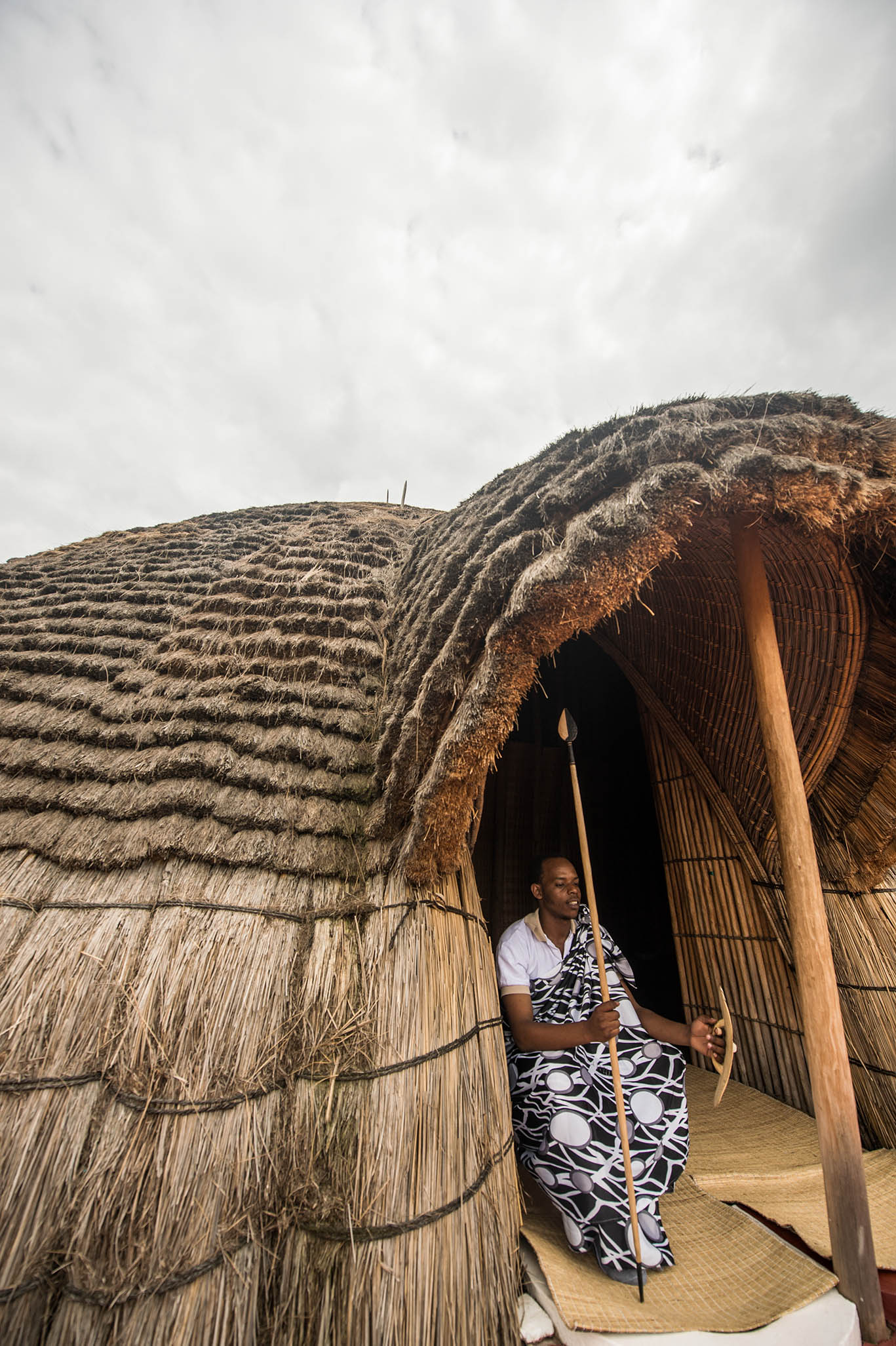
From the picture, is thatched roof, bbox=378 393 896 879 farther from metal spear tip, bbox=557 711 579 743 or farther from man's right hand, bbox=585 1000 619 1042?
man's right hand, bbox=585 1000 619 1042

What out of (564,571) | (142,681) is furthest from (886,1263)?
(142,681)

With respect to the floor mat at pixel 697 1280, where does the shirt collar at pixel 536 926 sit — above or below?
above

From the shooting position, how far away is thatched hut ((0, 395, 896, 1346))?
1.56 metres

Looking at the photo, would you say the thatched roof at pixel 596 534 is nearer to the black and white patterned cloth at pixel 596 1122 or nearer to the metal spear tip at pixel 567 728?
the metal spear tip at pixel 567 728

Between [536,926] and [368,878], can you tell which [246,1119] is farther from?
[536,926]

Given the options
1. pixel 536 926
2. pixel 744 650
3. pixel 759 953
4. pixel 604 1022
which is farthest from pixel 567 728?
pixel 759 953

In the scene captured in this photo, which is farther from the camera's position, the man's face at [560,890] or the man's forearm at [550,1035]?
the man's face at [560,890]

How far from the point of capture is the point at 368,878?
2.07m

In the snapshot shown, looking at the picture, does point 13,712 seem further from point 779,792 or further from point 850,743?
point 850,743

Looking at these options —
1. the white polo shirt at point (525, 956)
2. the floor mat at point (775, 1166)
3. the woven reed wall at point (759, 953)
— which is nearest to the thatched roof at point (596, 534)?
the white polo shirt at point (525, 956)

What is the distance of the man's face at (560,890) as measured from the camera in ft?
8.42

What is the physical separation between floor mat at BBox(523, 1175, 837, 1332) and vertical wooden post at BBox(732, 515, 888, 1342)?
0.37ft

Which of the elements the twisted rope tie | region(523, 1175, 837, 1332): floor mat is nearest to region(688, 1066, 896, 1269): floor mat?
region(523, 1175, 837, 1332): floor mat

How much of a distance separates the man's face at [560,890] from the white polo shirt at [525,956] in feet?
0.34
